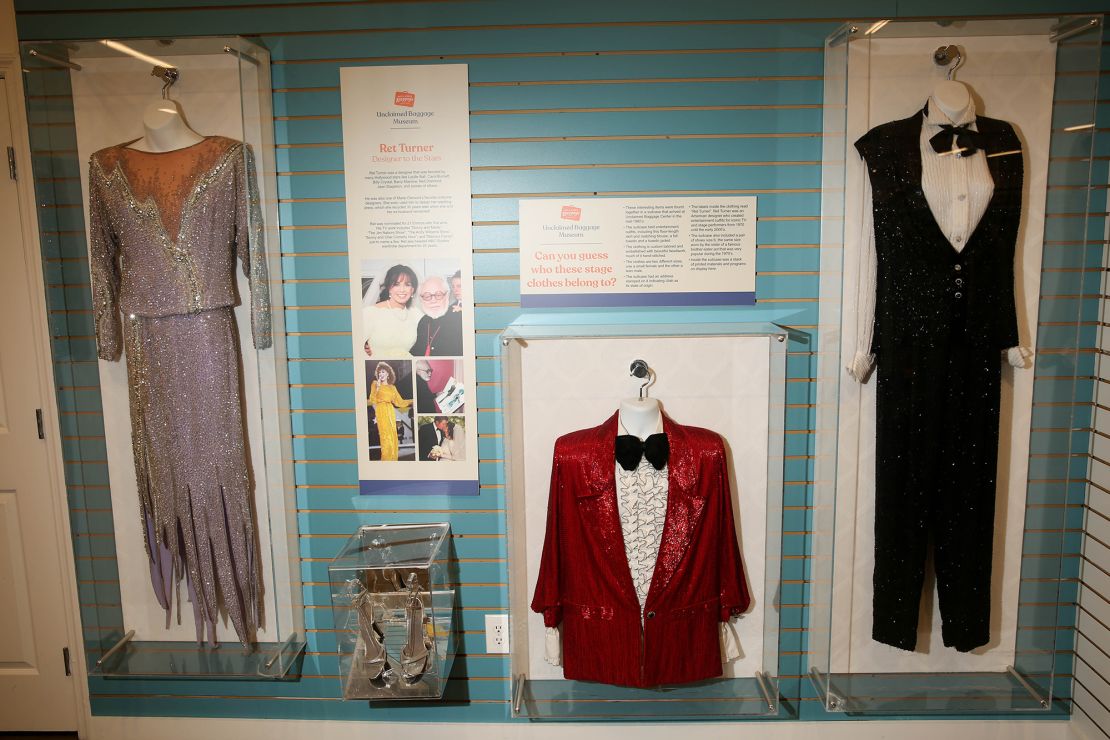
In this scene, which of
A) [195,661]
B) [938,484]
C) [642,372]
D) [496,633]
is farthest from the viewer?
[496,633]

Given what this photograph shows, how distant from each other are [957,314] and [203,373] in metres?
2.24

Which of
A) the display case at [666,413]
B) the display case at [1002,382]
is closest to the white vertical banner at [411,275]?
the display case at [666,413]

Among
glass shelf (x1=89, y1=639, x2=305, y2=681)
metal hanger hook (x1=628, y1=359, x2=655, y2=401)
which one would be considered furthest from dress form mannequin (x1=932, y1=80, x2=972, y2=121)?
glass shelf (x1=89, y1=639, x2=305, y2=681)

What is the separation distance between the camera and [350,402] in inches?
91.8

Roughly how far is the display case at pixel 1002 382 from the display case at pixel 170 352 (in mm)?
1728

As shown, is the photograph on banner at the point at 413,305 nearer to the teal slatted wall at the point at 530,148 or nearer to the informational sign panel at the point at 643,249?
the teal slatted wall at the point at 530,148

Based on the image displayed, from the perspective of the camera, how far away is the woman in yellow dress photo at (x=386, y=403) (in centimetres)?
230

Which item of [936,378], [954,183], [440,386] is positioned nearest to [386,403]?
[440,386]

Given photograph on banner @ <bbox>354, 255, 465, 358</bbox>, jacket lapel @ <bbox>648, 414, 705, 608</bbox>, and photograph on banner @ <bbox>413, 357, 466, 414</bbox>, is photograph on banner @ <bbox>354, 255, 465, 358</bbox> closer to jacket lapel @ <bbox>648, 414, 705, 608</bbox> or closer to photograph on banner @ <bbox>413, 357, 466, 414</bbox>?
photograph on banner @ <bbox>413, 357, 466, 414</bbox>

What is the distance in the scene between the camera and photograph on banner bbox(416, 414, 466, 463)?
2305mm

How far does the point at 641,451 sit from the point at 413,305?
862mm

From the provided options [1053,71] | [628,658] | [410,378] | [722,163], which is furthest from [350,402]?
[1053,71]

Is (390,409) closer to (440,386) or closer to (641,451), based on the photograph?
(440,386)

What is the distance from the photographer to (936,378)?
203 centimetres
